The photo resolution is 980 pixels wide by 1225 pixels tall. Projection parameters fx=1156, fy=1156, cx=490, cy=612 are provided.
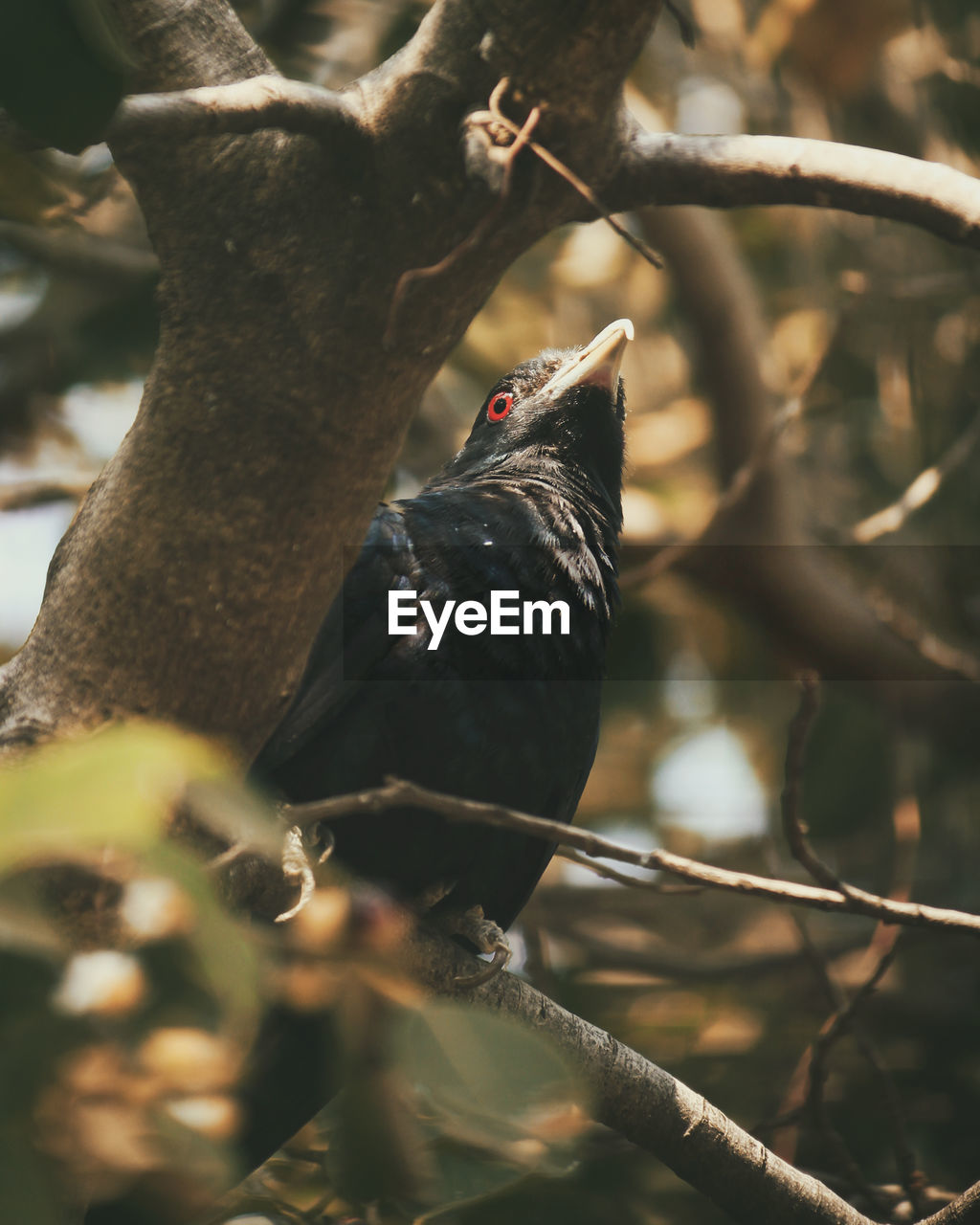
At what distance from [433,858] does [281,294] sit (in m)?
1.31

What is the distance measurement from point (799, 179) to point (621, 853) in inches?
52.2

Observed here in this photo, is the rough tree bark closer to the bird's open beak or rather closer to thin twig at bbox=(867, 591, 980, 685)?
the bird's open beak

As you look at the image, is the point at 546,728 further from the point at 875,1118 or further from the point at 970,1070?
the point at 970,1070

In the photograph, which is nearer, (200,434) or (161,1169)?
(161,1169)

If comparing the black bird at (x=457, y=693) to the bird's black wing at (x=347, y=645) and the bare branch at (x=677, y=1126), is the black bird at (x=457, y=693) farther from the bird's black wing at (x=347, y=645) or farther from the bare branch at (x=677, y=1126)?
the bare branch at (x=677, y=1126)

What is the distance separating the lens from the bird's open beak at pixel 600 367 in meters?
3.35

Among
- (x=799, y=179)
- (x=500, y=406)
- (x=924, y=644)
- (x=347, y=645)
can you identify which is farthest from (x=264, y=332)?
(x=924, y=644)

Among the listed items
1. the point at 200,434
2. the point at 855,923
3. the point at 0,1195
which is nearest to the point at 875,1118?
the point at 855,923

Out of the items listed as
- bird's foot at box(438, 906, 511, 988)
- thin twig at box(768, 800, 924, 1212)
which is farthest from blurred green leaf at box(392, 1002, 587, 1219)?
bird's foot at box(438, 906, 511, 988)

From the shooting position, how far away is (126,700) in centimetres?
197

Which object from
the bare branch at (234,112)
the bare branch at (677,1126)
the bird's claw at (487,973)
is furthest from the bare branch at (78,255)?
the bare branch at (677,1126)

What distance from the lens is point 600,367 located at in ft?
11.1

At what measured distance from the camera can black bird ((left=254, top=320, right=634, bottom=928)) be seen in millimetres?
2568

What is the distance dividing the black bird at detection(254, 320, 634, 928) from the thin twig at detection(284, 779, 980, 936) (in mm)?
930
